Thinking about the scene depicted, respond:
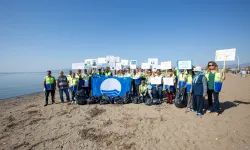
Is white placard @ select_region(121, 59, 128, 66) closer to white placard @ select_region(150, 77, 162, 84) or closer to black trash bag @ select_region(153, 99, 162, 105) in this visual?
white placard @ select_region(150, 77, 162, 84)

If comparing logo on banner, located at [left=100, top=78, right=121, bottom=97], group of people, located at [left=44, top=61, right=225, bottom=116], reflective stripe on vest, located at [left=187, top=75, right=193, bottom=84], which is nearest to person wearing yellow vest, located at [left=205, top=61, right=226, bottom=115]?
group of people, located at [left=44, top=61, right=225, bottom=116]

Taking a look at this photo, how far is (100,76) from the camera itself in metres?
9.32

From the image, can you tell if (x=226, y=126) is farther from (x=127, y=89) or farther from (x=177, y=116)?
(x=127, y=89)

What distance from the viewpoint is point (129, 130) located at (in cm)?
496

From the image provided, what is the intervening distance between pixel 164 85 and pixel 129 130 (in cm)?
473

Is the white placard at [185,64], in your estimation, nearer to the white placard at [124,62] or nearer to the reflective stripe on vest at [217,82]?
the reflective stripe on vest at [217,82]

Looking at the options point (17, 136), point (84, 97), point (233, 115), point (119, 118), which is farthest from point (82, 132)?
point (233, 115)

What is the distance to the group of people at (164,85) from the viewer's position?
6133 millimetres

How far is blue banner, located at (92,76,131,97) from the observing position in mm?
8961

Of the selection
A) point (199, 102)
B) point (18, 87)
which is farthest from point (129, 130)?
point (18, 87)

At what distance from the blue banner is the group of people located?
0.49 meters

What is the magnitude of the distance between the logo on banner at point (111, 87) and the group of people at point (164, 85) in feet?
2.52

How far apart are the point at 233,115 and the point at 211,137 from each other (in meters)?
2.80

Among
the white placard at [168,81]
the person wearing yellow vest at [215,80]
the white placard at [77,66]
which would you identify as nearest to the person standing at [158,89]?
the white placard at [168,81]
